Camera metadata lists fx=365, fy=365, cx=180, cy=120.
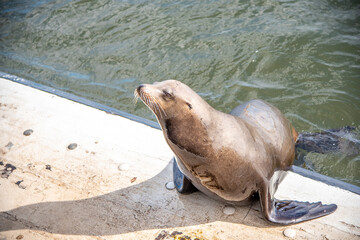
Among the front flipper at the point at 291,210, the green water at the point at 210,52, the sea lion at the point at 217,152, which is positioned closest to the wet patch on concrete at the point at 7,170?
the sea lion at the point at 217,152

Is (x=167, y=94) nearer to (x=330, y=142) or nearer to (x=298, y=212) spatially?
(x=298, y=212)

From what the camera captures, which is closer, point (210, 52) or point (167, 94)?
point (167, 94)

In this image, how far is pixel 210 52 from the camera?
21.6 ft

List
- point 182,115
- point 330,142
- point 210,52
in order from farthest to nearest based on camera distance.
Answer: point 210,52, point 330,142, point 182,115

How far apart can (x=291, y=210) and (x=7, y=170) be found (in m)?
2.60

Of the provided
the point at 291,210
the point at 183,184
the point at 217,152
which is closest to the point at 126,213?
the point at 183,184

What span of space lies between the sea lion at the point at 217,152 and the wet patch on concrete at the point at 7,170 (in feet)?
5.19

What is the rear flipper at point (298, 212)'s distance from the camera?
271 cm

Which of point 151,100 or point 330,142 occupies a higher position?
point 151,100

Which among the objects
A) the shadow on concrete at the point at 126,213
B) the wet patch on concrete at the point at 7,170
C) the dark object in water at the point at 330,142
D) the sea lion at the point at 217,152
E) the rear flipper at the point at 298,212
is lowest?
the dark object in water at the point at 330,142

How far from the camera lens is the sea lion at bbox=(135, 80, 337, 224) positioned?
2668 millimetres

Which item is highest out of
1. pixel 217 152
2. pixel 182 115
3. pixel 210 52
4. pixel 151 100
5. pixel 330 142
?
pixel 151 100

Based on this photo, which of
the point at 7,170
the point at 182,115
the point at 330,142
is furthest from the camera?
the point at 330,142

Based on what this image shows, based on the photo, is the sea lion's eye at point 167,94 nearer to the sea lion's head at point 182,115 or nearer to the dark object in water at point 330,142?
the sea lion's head at point 182,115
